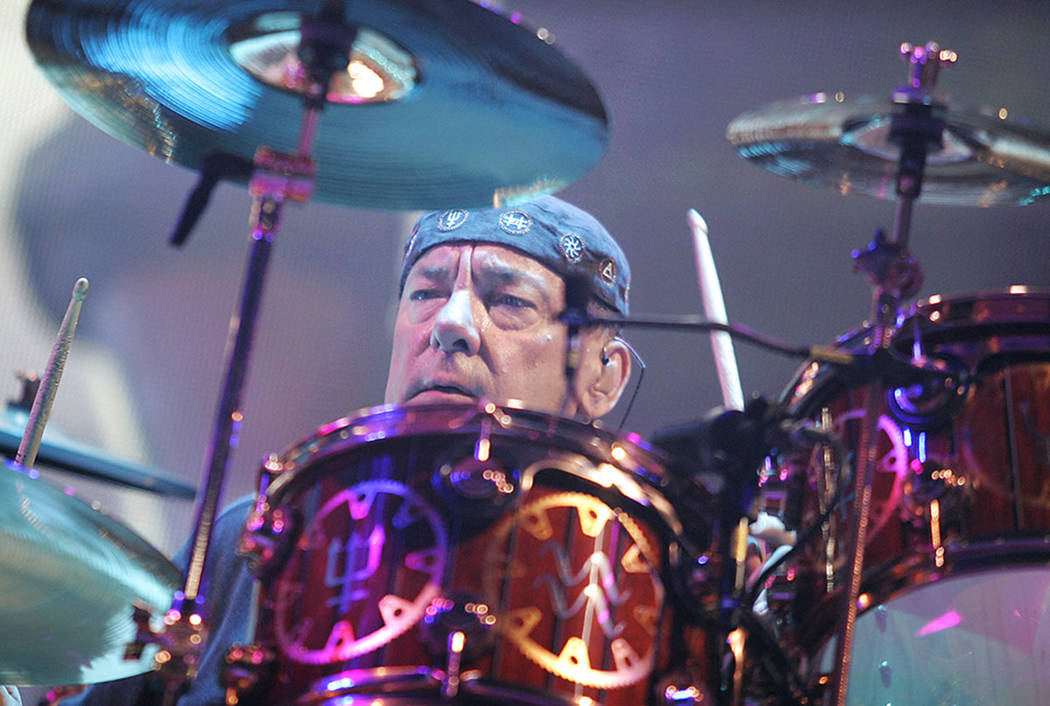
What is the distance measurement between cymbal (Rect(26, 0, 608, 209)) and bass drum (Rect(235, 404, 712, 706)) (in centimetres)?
35

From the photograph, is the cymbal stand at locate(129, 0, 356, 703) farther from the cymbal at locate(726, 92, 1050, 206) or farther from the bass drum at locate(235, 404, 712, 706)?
the cymbal at locate(726, 92, 1050, 206)

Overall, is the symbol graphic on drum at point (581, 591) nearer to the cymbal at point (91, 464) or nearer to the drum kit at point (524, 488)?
the drum kit at point (524, 488)

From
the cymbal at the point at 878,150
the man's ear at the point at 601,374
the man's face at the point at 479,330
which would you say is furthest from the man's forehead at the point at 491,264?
the cymbal at the point at 878,150

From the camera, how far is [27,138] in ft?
10.4

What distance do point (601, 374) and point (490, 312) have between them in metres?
0.33

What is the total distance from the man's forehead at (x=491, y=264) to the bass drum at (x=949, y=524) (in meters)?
0.85

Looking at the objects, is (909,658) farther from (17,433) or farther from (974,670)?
(17,433)

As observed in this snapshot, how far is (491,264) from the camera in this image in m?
2.32

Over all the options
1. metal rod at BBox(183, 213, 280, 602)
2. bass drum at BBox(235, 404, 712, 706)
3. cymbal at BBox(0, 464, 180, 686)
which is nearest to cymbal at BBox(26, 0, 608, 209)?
metal rod at BBox(183, 213, 280, 602)

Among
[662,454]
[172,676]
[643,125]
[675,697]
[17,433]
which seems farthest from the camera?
[643,125]

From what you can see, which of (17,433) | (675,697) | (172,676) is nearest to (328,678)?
(172,676)

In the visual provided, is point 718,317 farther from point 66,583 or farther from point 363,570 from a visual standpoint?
point 66,583

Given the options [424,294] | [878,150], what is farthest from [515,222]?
[878,150]

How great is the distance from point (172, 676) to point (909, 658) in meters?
0.90
